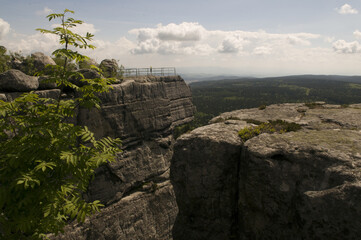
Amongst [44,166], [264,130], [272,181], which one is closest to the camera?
[44,166]

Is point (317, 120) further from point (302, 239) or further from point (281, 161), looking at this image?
point (302, 239)

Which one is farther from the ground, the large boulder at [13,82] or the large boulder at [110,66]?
the large boulder at [110,66]

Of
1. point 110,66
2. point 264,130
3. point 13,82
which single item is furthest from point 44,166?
point 110,66

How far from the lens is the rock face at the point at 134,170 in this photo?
25859 mm

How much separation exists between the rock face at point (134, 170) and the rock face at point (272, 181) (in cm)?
1774

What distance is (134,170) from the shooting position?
30.2m

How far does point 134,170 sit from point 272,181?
2469 cm

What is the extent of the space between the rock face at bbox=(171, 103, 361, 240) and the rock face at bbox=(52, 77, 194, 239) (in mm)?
17740

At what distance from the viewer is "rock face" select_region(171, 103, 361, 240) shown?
23.1 feet

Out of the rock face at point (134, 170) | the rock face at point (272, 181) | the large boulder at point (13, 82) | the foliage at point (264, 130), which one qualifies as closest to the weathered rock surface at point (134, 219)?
the rock face at point (134, 170)

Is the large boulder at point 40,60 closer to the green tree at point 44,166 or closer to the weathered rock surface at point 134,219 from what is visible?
the weathered rock surface at point 134,219

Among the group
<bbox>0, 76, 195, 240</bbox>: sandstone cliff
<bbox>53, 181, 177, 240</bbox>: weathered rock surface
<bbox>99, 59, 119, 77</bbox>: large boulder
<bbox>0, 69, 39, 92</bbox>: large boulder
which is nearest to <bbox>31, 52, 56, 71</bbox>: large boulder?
<bbox>0, 69, 39, 92</bbox>: large boulder

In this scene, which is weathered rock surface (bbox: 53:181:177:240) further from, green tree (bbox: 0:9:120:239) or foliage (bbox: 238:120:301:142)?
foliage (bbox: 238:120:301:142)

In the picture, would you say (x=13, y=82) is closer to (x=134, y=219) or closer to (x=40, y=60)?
(x=40, y=60)
